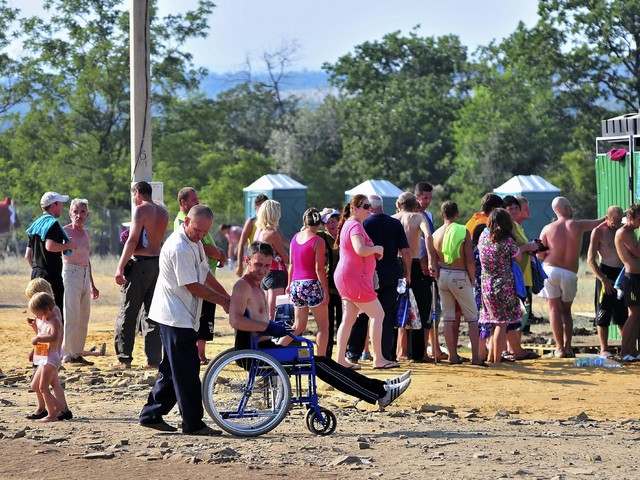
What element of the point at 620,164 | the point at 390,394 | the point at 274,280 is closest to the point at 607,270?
the point at 620,164

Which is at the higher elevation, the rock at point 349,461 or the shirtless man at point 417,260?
the shirtless man at point 417,260

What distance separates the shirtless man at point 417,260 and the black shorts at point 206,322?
7.74 feet

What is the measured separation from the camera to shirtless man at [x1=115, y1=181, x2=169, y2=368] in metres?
12.9

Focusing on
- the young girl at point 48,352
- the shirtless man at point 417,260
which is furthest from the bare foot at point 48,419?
the shirtless man at point 417,260

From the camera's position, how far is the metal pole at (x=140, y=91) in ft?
49.7

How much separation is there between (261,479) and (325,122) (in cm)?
5354

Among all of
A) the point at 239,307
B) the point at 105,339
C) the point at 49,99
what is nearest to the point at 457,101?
the point at 49,99

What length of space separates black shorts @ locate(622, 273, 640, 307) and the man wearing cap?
583cm

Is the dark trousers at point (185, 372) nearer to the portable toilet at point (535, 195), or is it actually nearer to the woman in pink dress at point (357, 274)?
the woman in pink dress at point (357, 274)

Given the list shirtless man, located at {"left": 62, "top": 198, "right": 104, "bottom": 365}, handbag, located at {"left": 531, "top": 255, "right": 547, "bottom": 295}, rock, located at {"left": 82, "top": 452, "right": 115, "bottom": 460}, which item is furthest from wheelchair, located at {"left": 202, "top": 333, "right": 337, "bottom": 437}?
handbag, located at {"left": 531, "top": 255, "right": 547, "bottom": 295}

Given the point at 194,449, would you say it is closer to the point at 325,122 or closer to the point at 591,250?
the point at 591,250

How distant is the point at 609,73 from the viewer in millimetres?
48312

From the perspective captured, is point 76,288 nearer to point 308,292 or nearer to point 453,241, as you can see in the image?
point 308,292

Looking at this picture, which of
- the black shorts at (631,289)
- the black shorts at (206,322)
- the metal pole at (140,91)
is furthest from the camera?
the metal pole at (140,91)
